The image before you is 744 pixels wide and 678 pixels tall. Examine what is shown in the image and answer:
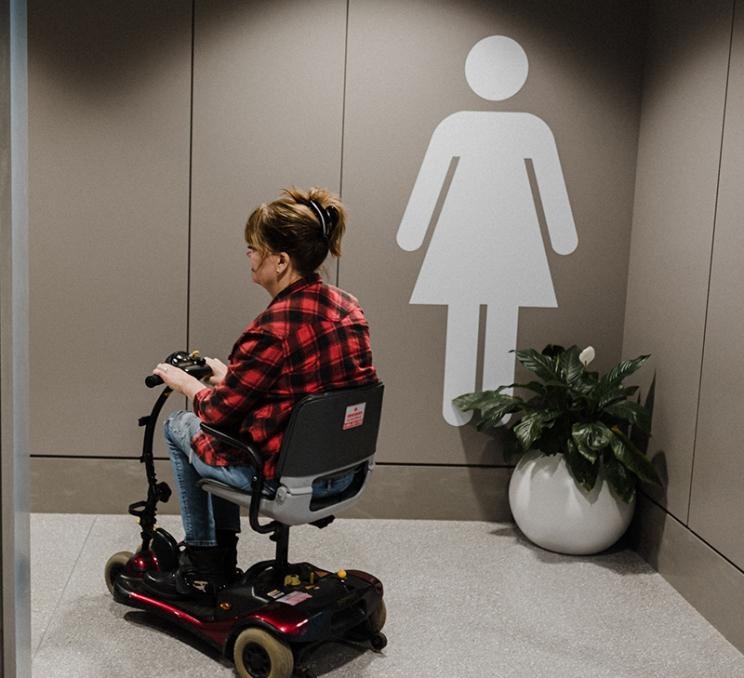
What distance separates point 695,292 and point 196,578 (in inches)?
82.5

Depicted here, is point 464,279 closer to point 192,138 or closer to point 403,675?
point 192,138

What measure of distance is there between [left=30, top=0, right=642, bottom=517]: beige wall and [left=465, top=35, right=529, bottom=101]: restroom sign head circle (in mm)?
37

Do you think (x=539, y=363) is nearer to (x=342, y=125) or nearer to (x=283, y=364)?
(x=342, y=125)

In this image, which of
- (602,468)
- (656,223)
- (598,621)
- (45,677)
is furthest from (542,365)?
(45,677)

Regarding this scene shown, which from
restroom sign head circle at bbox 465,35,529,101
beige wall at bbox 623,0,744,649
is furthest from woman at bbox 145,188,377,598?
restroom sign head circle at bbox 465,35,529,101

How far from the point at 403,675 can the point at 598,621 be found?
0.82m

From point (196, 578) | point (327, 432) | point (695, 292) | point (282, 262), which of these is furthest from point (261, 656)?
point (695, 292)

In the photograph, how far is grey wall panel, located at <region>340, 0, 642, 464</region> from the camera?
150 inches

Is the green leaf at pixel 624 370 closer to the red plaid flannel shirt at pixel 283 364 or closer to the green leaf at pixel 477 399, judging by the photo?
the green leaf at pixel 477 399

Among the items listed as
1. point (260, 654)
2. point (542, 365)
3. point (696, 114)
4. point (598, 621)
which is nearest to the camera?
point (260, 654)

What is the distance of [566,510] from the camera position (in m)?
3.58

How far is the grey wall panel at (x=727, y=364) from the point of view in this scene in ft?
9.89

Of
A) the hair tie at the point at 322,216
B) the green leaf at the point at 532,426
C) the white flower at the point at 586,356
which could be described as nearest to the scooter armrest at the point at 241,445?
the hair tie at the point at 322,216

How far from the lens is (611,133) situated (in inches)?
154
